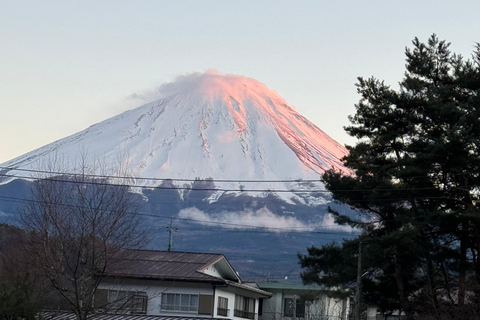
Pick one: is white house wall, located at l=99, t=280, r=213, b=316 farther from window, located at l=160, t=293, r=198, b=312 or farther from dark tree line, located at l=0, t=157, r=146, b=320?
dark tree line, located at l=0, t=157, r=146, b=320

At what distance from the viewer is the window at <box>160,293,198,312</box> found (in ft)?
111

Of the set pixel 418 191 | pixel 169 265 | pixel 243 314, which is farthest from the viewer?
pixel 243 314

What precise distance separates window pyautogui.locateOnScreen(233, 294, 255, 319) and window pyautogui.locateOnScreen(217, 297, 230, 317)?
1.28 meters

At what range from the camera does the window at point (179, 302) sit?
33938 mm

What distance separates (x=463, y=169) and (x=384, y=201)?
12.9 feet

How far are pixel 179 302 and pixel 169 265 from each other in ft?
6.32

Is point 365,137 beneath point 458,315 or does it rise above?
above

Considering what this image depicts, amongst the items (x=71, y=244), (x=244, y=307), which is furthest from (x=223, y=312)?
(x=71, y=244)

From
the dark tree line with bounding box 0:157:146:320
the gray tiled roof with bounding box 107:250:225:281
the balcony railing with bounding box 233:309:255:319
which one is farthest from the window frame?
the dark tree line with bounding box 0:157:146:320

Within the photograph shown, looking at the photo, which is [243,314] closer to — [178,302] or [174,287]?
[178,302]

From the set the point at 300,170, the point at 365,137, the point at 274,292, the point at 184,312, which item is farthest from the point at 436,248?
the point at 300,170

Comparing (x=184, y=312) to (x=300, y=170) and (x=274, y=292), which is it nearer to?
(x=274, y=292)

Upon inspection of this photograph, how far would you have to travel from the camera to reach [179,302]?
34.0 m

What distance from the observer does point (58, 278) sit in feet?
74.4
